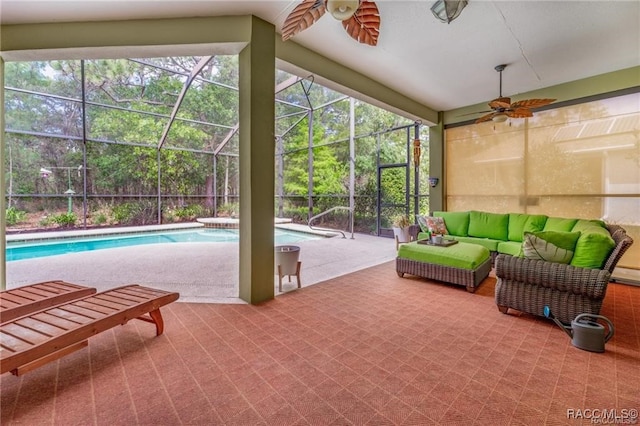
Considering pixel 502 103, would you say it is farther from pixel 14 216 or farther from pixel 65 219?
pixel 14 216

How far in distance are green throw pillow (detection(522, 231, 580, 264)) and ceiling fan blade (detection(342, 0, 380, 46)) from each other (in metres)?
2.50

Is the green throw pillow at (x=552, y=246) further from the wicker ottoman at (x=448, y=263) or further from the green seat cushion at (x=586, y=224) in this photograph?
the green seat cushion at (x=586, y=224)

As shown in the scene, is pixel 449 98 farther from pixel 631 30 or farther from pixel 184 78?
pixel 184 78

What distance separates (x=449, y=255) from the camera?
3.97m

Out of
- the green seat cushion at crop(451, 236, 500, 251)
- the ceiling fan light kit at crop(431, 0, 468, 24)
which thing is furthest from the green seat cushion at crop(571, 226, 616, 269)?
the ceiling fan light kit at crop(431, 0, 468, 24)

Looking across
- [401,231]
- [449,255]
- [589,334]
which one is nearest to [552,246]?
[589,334]

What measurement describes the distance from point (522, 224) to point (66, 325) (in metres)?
6.13

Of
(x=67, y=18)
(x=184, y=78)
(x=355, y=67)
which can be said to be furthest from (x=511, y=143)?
(x=184, y=78)

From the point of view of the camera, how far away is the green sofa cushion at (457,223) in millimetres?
5656

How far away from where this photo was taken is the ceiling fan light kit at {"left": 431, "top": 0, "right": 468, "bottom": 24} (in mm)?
2760

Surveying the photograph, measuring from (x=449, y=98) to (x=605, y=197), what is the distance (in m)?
3.12

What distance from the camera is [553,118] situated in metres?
5.18

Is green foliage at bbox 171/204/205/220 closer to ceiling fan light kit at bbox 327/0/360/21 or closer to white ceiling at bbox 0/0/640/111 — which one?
white ceiling at bbox 0/0/640/111

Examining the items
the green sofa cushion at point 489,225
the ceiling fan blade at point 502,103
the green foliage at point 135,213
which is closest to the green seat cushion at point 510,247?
the green sofa cushion at point 489,225
